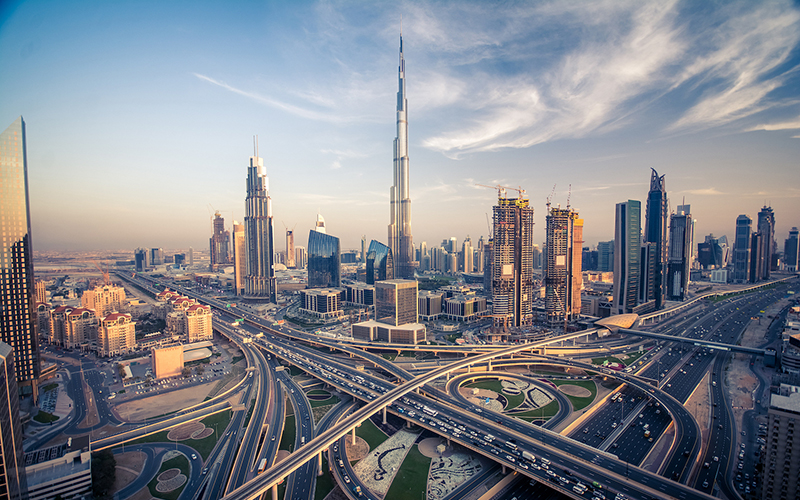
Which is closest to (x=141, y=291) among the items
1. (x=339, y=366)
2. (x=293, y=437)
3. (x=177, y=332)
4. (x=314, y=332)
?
(x=177, y=332)

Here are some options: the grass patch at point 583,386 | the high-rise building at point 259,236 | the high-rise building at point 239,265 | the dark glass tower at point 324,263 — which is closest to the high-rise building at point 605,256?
the dark glass tower at point 324,263

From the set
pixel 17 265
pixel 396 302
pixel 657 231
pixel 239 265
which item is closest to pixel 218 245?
pixel 239 265

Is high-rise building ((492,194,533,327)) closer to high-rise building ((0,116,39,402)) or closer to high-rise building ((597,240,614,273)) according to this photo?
high-rise building ((0,116,39,402))

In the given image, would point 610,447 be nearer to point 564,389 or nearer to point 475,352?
point 564,389

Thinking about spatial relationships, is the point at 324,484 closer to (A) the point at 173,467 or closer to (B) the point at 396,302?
(A) the point at 173,467

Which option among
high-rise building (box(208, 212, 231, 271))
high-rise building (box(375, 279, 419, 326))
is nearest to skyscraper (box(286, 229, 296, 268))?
high-rise building (box(208, 212, 231, 271))

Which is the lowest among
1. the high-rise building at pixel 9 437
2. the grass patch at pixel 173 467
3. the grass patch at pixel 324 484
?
the grass patch at pixel 324 484

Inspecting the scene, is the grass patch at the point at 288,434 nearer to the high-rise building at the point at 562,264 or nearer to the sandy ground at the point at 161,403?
Result: the sandy ground at the point at 161,403
